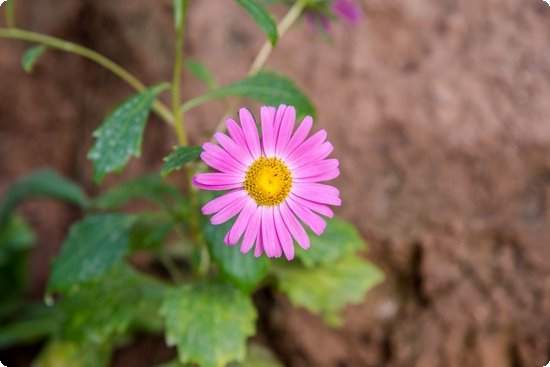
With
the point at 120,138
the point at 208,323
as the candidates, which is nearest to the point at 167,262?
the point at 208,323

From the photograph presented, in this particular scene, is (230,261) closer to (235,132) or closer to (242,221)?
(242,221)

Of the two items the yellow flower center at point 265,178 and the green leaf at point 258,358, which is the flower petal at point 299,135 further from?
the green leaf at point 258,358

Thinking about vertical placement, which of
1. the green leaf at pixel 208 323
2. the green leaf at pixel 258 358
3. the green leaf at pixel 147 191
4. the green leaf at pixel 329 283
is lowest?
the green leaf at pixel 258 358

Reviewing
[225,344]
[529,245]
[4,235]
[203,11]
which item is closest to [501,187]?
[529,245]

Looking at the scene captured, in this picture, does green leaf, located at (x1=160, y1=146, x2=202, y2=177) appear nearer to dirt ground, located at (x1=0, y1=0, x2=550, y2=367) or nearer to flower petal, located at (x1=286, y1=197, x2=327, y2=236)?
flower petal, located at (x1=286, y1=197, x2=327, y2=236)

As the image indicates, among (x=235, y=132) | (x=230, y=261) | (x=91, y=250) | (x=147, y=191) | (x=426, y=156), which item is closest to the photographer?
(x=235, y=132)

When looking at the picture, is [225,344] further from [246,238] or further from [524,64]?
[524,64]

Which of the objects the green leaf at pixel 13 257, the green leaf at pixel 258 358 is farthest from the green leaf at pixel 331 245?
the green leaf at pixel 13 257
